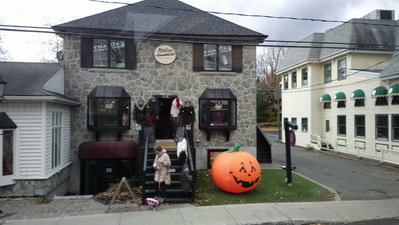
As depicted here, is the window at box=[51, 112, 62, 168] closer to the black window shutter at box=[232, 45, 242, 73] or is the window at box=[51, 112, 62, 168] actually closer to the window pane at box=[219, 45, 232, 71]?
the window pane at box=[219, 45, 232, 71]

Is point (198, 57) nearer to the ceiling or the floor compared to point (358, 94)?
nearer to the ceiling

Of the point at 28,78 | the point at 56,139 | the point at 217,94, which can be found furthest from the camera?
the point at 217,94

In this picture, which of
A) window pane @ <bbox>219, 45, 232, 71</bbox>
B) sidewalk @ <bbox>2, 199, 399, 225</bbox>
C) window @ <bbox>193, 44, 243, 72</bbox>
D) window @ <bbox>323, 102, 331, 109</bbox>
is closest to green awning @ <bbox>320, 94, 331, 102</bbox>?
window @ <bbox>323, 102, 331, 109</bbox>

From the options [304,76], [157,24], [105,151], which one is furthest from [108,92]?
[304,76]

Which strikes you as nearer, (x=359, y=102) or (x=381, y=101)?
(x=381, y=101)

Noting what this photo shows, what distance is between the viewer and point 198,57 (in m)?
13.1

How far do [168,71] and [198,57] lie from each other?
152 centimetres

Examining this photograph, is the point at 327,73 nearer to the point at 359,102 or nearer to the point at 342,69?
the point at 342,69

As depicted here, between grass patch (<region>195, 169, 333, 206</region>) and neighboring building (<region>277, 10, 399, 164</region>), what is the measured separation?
6485mm

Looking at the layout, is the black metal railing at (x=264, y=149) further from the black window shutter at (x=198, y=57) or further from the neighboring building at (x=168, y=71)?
the black window shutter at (x=198, y=57)

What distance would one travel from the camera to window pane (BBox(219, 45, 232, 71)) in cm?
1326

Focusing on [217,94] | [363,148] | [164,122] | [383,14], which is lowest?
[363,148]

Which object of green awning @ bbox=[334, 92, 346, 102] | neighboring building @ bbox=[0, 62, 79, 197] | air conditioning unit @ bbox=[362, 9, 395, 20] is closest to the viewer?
neighboring building @ bbox=[0, 62, 79, 197]

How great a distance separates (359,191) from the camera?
32.3 ft
